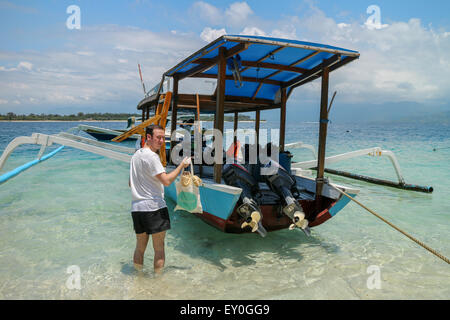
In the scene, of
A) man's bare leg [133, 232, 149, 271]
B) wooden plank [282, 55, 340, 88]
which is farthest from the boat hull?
wooden plank [282, 55, 340, 88]

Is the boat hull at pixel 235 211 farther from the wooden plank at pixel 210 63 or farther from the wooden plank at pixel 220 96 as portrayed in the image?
the wooden plank at pixel 210 63

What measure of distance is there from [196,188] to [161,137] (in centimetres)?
80

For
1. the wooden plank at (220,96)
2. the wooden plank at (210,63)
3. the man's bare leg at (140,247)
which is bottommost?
the man's bare leg at (140,247)

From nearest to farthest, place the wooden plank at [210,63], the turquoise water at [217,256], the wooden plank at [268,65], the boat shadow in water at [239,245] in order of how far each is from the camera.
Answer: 1. the turquoise water at [217,256]
2. the wooden plank at [210,63]
3. the boat shadow in water at [239,245]
4. the wooden plank at [268,65]

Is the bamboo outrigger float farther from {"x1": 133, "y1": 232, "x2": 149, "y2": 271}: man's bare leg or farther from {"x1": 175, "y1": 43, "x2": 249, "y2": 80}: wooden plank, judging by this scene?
{"x1": 133, "y1": 232, "x2": 149, "y2": 271}: man's bare leg

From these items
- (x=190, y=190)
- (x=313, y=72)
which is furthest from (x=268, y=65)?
(x=190, y=190)

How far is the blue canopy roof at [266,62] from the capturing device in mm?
4133

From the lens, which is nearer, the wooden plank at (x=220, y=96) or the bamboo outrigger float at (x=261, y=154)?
the bamboo outrigger float at (x=261, y=154)

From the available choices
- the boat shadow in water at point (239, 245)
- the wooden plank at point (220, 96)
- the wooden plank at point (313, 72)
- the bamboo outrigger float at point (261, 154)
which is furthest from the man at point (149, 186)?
the wooden plank at point (313, 72)

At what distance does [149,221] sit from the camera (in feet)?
10.9

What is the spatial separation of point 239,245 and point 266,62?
3262 millimetres

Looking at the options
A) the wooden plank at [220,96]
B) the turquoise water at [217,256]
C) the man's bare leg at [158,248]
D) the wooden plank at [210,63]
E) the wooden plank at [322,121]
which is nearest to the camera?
the man's bare leg at [158,248]

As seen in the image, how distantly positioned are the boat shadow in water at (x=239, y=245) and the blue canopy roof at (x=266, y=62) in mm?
2698
